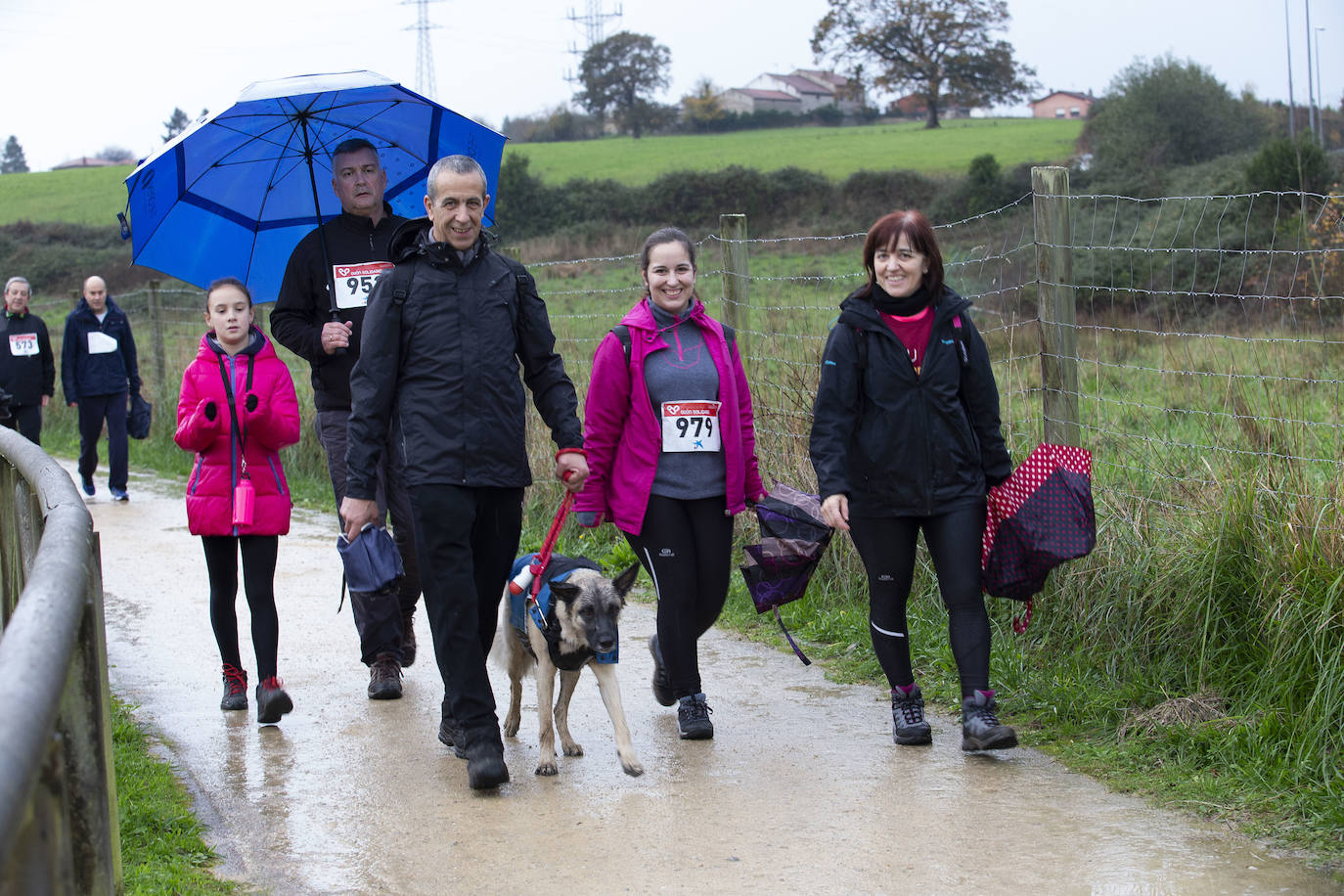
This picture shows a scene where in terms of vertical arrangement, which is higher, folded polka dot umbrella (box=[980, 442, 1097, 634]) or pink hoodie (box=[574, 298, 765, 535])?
pink hoodie (box=[574, 298, 765, 535])

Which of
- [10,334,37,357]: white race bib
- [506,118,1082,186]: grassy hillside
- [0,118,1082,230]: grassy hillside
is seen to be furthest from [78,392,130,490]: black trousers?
[506,118,1082,186]: grassy hillside

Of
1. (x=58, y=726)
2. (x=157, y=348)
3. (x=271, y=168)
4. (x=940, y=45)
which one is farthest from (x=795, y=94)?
(x=58, y=726)

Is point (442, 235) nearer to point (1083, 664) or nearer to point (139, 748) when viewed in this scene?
point (139, 748)

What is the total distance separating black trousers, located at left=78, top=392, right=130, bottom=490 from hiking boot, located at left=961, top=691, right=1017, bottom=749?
29.7 ft

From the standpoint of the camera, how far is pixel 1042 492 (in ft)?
16.2

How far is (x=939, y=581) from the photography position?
502 centimetres

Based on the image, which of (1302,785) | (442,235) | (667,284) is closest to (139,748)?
(442,235)

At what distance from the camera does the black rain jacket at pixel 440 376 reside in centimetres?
458

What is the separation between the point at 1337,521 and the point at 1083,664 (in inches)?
46.7

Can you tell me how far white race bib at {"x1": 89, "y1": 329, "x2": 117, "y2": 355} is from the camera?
12.1 m

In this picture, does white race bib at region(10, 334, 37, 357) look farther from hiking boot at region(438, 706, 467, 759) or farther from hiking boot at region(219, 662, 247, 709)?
hiking boot at region(438, 706, 467, 759)

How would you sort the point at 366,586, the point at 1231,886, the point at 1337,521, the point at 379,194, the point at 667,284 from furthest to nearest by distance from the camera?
the point at 379,194
the point at 667,284
the point at 366,586
the point at 1337,521
the point at 1231,886

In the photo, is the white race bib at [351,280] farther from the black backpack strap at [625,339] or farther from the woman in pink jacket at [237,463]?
the black backpack strap at [625,339]

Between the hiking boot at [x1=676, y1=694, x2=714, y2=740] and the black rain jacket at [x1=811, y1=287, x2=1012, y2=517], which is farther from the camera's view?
the hiking boot at [x1=676, y1=694, x2=714, y2=740]
